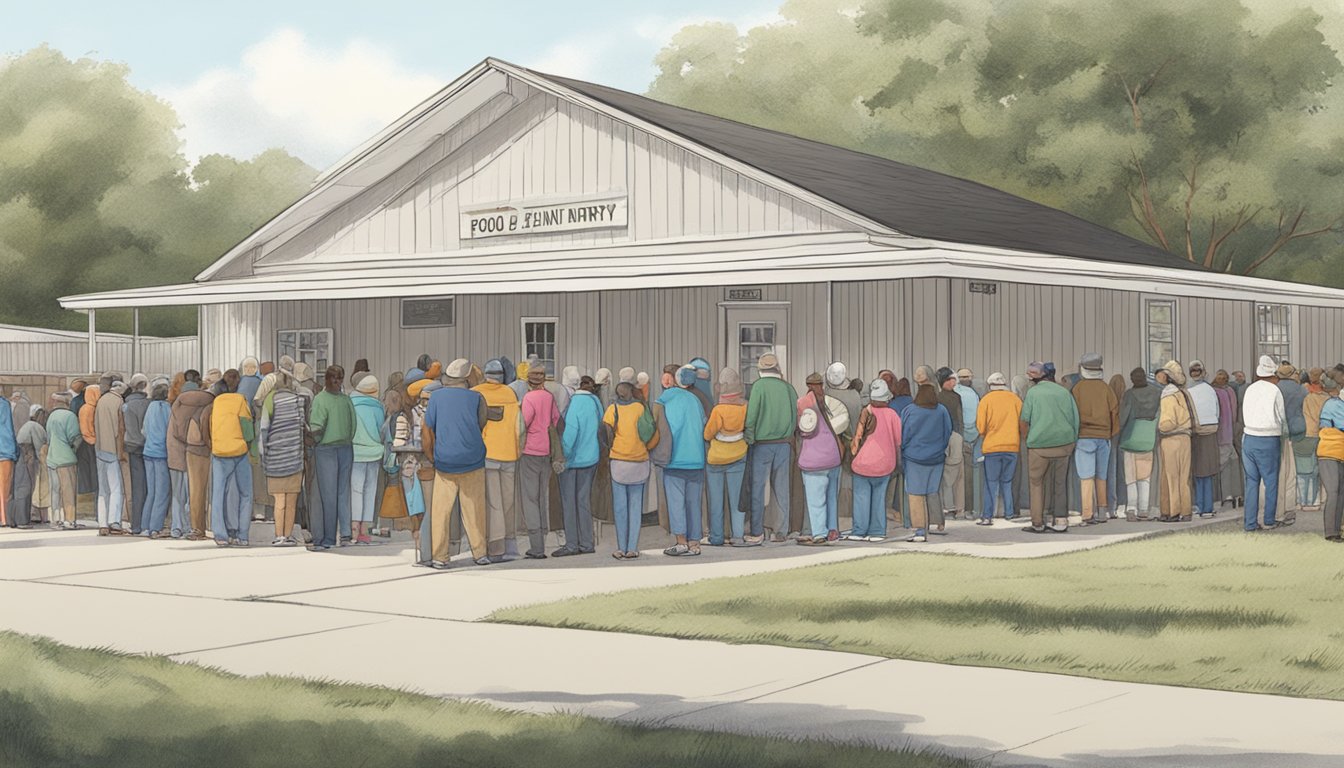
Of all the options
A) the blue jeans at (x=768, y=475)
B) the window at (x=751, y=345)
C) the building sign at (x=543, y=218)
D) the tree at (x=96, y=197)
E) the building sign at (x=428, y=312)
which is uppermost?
the tree at (x=96, y=197)

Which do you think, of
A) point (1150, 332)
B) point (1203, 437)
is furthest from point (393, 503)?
point (1150, 332)

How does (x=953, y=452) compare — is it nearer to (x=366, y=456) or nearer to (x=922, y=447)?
(x=922, y=447)

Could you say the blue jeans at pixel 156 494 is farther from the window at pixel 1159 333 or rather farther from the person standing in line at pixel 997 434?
the window at pixel 1159 333

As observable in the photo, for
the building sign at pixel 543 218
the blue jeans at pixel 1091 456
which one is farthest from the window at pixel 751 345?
the blue jeans at pixel 1091 456

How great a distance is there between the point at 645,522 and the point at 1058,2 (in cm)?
3547

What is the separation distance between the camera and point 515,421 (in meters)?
15.1

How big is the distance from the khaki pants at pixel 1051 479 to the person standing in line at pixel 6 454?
1076 centimetres

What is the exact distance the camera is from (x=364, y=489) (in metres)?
17.0

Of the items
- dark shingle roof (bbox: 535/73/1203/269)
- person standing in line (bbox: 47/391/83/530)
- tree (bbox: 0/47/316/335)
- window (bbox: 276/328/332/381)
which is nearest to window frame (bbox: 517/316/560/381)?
dark shingle roof (bbox: 535/73/1203/269)

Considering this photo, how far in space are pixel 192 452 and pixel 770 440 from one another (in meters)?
5.63

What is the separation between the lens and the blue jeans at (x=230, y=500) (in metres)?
16.8

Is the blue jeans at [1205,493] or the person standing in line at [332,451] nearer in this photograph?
the person standing in line at [332,451]

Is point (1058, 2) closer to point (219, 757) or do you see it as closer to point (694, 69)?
point (694, 69)

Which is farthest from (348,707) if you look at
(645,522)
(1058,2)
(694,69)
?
(694,69)
